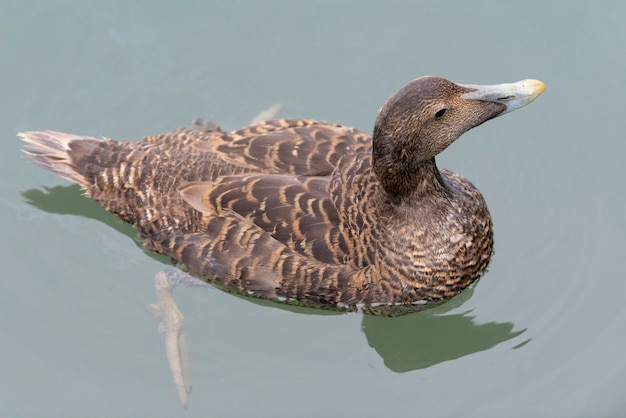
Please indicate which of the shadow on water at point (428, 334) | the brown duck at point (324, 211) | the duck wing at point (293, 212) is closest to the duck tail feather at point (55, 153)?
the brown duck at point (324, 211)

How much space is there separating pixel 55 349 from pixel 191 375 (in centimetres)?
95

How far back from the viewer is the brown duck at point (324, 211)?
19.4ft

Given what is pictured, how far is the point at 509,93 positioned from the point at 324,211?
1.31m

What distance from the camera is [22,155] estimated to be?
745 centimetres

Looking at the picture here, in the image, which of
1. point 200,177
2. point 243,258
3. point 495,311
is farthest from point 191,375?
point 495,311

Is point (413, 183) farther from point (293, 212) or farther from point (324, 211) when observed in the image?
point (293, 212)

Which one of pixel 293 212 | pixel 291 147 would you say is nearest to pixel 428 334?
pixel 293 212

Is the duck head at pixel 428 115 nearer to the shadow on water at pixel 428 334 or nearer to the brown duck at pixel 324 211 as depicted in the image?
the brown duck at pixel 324 211

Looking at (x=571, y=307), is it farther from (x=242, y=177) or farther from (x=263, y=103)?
(x=263, y=103)

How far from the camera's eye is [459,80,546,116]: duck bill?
5.61m

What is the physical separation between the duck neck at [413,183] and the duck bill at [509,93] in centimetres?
53

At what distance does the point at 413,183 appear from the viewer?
19.5 feet

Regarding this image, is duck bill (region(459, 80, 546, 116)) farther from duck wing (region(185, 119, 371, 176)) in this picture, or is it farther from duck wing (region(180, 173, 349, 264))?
duck wing (region(180, 173, 349, 264))

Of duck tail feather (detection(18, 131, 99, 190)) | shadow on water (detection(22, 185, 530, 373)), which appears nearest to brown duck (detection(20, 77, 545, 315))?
shadow on water (detection(22, 185, 530, 373))
